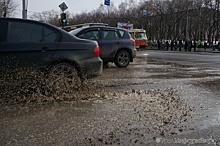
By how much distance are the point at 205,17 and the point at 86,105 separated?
5176 centimetres

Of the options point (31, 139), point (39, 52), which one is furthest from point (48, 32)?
point (31, 139)

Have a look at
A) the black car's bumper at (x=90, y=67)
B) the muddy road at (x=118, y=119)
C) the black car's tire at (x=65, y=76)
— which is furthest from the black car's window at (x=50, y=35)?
the muddy road at (x=118, y=119)

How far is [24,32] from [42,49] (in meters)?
0.48

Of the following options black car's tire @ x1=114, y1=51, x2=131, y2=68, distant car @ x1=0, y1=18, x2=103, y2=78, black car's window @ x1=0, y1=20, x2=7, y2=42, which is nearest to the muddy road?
distant car @ x1=0, y1=18, x2=103, y2=78

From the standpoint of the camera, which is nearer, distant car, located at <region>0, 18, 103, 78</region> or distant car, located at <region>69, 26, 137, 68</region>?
distant car, located at <region>0, 18, 103, 78</region>

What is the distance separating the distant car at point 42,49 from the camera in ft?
17.0

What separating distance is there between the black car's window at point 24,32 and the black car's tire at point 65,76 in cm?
69

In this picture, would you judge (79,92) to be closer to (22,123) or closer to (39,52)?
(39,52)

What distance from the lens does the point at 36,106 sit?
4.72 meters

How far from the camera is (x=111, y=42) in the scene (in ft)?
32.6

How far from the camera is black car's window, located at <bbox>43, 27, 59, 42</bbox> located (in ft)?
18.4

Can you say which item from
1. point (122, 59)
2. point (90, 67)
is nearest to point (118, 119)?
point (90, 67)

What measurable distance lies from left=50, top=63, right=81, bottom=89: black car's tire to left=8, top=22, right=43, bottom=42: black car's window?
69cm

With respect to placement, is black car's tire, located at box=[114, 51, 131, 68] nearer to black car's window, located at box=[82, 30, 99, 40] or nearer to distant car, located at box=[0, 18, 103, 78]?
black car's window, located at box=[82, 30, 99, 40]
